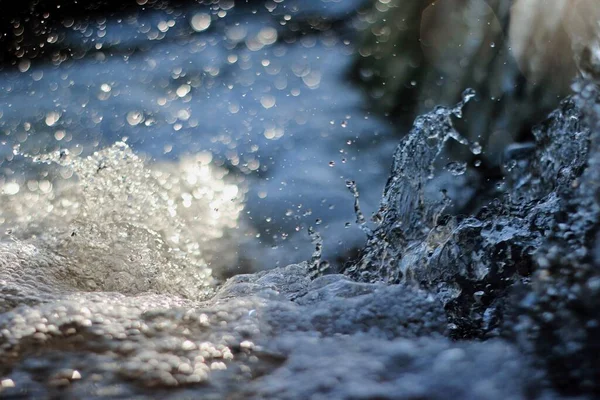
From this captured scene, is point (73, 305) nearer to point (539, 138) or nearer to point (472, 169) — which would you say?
point (539, 138)

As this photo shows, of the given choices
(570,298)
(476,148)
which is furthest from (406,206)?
(476,148)

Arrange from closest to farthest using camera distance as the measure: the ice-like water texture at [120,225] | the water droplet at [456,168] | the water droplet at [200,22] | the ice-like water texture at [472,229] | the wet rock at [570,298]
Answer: the wet rock at [570,298] → the ice-like water texture at [472,229] → the ice-like water texture at [120,225] → the water droplet at [456,168] → the water droplet at [200,22]

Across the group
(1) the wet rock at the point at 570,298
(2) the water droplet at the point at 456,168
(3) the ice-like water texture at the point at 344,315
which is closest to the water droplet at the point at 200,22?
(2) the water droplet at the point at 456,168

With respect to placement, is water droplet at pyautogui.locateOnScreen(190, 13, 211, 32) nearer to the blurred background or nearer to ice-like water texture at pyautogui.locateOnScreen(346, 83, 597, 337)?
the blurred background

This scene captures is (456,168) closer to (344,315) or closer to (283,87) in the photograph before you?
(283,87)

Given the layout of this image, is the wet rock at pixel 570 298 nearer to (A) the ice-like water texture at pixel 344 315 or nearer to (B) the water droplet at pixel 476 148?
(A) the ice-like water texture at pixel 344 315

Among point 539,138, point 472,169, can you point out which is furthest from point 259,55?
point 539,138
